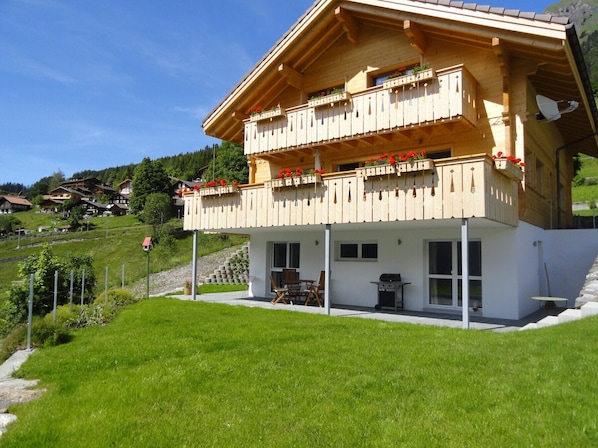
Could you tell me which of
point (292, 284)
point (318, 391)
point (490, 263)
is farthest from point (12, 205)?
point (318, 391)

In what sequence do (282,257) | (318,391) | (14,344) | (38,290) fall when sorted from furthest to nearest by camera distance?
1. (282,257)
2. (38,290)
3. (14,344)
4. (318,391)

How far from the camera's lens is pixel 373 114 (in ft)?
38.4

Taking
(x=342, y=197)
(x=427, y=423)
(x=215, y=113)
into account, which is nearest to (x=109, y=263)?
(x=215, y=113)

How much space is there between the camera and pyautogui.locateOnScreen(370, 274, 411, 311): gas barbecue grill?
1199 centimetres

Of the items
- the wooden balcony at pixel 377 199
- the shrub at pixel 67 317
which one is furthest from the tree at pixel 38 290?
the wooden balcony at pixel 377 199

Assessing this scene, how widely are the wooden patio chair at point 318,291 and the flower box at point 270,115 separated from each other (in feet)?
16.3

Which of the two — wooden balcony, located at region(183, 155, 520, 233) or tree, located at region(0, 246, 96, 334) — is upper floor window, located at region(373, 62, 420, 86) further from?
tree, located at region(0, 246, 96, 334)

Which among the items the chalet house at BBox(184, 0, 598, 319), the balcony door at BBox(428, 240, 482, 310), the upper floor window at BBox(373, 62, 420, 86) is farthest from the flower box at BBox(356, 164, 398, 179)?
the upper floor window at BBox(373, 62, 420, 86)

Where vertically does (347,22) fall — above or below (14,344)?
above

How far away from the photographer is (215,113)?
51.2 ft

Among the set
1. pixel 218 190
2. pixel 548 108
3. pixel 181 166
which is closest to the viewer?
pixel 548 108

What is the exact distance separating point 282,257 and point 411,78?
293 inches

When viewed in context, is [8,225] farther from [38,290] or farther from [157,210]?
[38,290]

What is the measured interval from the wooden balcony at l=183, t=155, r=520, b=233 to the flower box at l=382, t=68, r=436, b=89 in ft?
8.41
